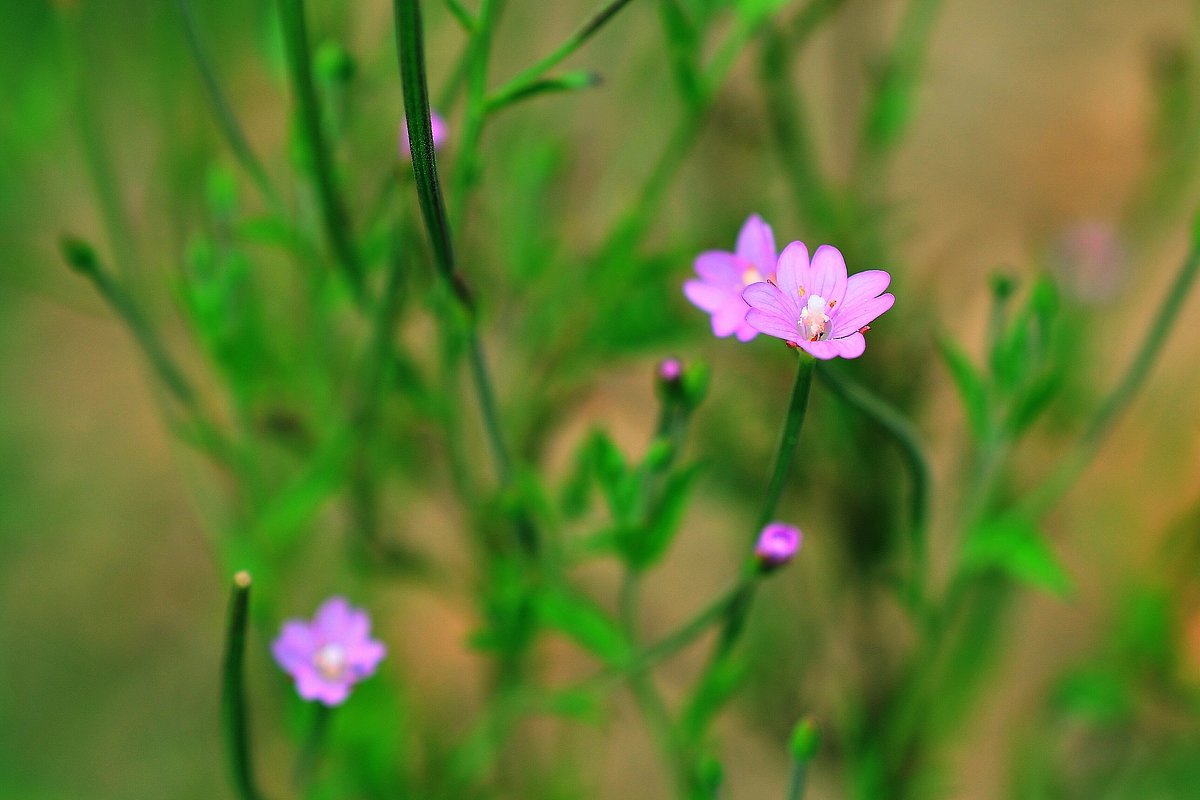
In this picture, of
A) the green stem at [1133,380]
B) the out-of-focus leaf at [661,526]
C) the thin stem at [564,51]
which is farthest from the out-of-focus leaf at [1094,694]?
the thin stem at [564,51]

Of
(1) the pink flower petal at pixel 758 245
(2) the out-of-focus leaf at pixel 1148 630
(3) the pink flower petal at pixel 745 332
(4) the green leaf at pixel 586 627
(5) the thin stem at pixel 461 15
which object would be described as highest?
(5) the thin stem at pixel 461 15

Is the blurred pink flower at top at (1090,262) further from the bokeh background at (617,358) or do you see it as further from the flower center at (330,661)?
the flower center at (330,661)

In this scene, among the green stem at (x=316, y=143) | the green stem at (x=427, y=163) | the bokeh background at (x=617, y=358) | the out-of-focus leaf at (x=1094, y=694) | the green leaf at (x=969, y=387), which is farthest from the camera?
the bokeh background at (x=617, y=358)

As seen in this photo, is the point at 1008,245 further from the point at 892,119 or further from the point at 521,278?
the point at 521,278

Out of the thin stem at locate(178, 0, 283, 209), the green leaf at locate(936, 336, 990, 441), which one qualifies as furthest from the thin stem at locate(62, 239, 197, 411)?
the green leaf at locate(936, 336, 990, 441)

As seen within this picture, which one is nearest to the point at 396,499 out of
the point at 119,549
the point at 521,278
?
the point at 521,278

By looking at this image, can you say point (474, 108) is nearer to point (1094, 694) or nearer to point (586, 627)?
point (586, 627)
